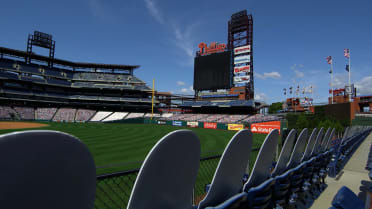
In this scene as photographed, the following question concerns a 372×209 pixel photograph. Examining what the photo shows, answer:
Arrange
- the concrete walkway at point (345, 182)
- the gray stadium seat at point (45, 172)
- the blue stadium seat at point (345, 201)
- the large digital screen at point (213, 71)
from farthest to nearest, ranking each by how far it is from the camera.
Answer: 1. the large digital screen at point (213, 71)
2. the concrete walkway at point (345, 182)
3. the blue stadium seat at point (345, 201)
4. the gray stadium seat at point (45, 172)

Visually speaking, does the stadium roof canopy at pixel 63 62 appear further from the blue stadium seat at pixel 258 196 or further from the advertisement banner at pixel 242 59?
the blue stadium seat at pixel 258 196

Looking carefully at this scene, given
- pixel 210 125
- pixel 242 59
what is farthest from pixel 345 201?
pixel 242 59

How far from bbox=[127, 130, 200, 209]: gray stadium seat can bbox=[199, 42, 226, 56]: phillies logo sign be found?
44465 millimetres

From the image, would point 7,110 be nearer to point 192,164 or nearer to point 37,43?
point 37,43

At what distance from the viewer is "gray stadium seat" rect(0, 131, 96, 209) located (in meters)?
0.64

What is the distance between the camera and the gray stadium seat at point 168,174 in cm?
106

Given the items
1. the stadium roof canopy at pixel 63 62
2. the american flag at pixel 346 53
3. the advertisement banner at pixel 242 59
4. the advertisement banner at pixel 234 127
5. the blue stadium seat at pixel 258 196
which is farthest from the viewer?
the stadium roof canopy at pixel 63 62

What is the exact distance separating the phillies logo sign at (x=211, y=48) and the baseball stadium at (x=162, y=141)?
237 millimetres

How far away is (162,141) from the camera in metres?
1.07

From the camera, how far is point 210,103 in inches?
1746

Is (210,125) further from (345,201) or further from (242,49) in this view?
(345,201)

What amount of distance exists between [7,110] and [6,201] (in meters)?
51.1

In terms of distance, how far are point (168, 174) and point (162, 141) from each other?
0.26 m

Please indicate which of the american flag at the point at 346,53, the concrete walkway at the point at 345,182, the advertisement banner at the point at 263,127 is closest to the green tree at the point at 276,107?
the american flag at the point at 346,53
